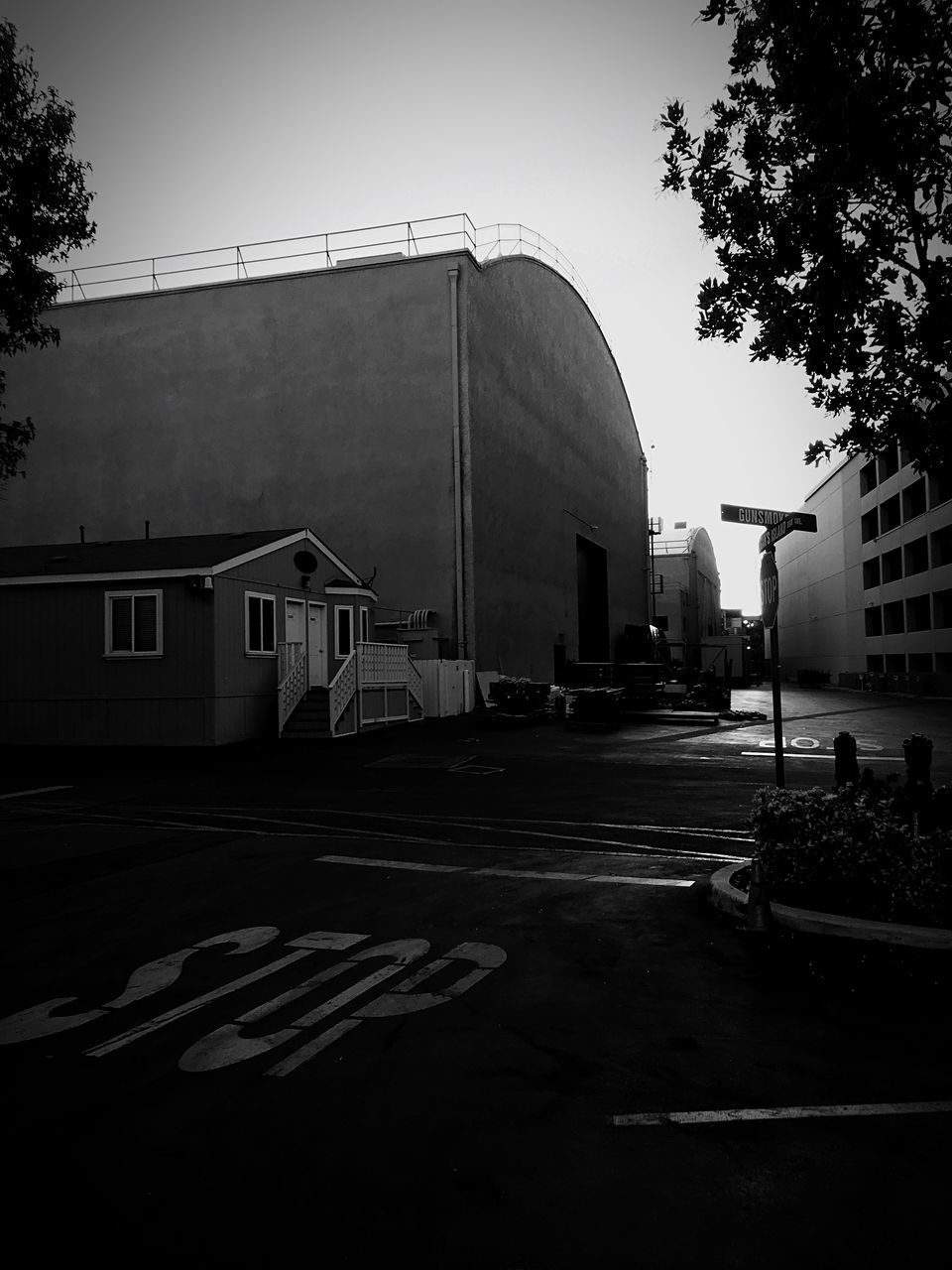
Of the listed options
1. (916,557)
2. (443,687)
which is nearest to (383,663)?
(443,687)

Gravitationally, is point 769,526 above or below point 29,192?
below

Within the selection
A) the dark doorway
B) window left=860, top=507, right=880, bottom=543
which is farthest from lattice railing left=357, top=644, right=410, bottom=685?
window left=860, top=507, right=880, bottom=543

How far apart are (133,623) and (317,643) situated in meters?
5.42

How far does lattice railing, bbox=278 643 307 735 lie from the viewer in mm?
22234

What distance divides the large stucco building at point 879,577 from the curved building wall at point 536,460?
1338 cm

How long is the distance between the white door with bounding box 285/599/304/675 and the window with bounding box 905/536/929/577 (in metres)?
32.1

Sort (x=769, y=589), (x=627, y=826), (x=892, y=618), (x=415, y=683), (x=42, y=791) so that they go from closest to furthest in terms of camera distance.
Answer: (x=769, y=589)
(x=627, y=826)
(x=42, y=791)
(x=415, y=683)
(x=892, y=618)

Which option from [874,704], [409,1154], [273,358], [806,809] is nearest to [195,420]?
[273,358]

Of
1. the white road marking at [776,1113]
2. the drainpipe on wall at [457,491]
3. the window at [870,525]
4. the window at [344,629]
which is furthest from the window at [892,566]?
the white road marking at [776,1113]

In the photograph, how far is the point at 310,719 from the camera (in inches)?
874

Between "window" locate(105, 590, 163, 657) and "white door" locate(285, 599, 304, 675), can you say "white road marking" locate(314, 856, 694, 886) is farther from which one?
"white door" locate(285, 599, 304, 675)

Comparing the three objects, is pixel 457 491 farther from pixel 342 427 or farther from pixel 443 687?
pixel 443 687

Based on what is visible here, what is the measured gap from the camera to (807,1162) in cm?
334

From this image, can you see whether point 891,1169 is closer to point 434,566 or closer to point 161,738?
point 161,738
